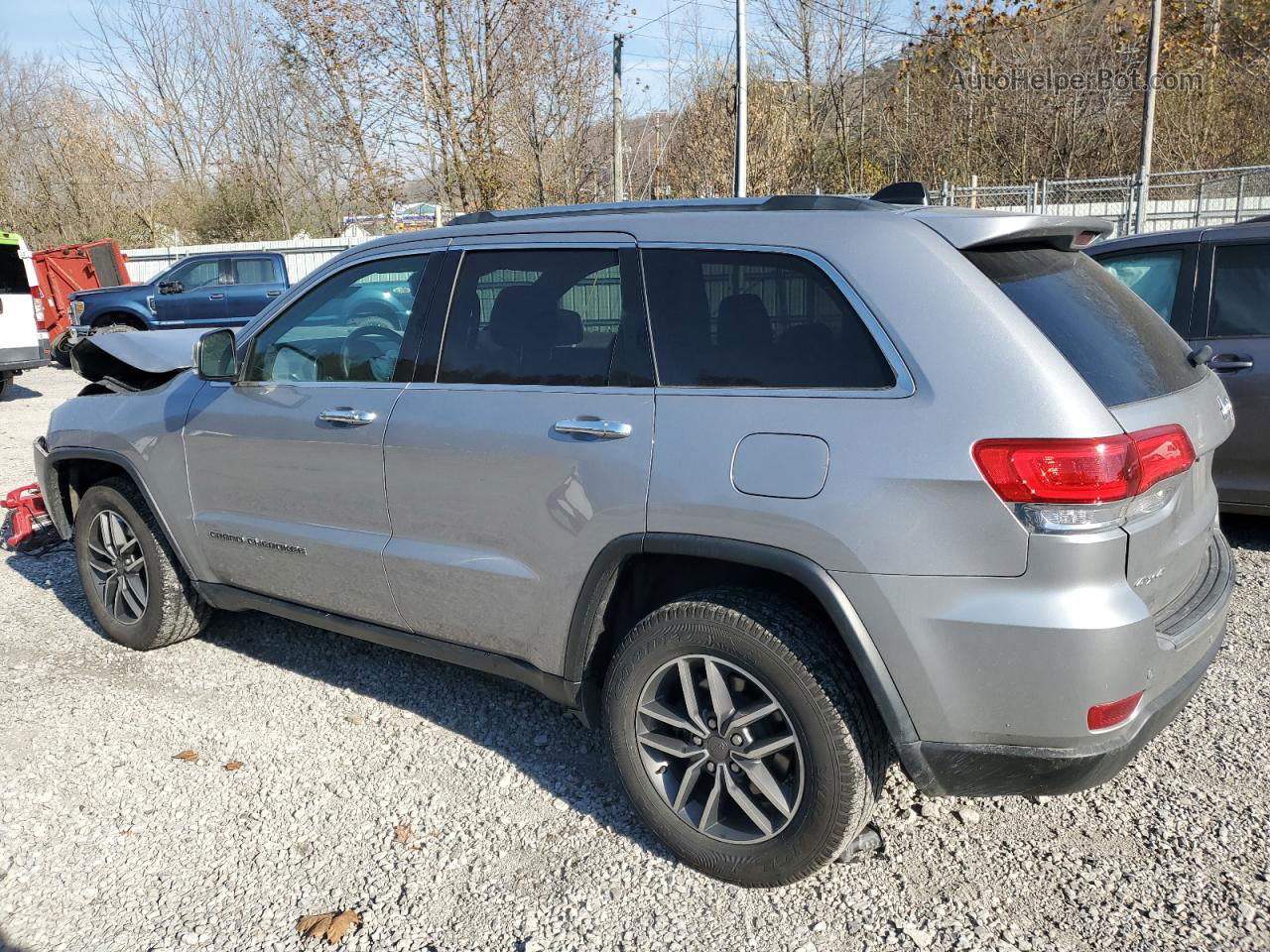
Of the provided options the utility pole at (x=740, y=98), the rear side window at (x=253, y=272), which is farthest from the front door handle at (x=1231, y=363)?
the rear side window at (x=253, y=272)

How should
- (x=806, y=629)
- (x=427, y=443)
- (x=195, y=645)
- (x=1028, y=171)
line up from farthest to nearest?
(x=1028, y=171) < (x=195, y=645) < (x=427, y=443) < (x=806, y=629)

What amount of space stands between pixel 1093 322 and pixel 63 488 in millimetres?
4504

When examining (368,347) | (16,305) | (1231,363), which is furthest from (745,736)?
(16,305)

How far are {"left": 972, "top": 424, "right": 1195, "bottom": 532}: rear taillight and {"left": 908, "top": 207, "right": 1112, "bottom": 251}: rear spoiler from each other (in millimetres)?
566

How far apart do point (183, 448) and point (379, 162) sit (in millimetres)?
20743

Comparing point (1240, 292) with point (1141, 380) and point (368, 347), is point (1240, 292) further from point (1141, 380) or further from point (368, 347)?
point (368, 347)

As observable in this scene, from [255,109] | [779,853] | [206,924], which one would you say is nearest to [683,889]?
[779,853]

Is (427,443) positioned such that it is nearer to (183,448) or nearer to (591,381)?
(591,381)

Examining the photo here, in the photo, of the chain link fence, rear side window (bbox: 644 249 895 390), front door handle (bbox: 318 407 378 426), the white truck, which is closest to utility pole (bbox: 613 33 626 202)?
the chain link fence

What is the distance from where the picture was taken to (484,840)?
3049 millimetres

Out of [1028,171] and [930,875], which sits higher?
[1028,171]

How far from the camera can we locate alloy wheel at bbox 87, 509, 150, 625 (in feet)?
14.7

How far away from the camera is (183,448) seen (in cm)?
405

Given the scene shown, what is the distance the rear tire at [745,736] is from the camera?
8.18 ft
